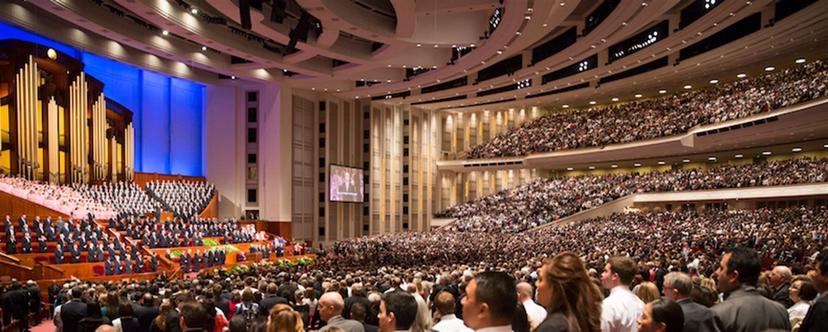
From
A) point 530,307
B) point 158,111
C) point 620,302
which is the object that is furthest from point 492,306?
point 158,111

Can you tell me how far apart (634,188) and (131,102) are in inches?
1039

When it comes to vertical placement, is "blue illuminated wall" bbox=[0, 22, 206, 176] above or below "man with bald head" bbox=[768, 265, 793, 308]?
above

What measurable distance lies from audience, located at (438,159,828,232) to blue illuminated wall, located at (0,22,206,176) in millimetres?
15345

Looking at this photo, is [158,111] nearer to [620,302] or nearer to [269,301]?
[269,301]

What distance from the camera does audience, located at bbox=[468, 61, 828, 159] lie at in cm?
2747

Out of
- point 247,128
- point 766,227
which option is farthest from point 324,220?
point 766,227

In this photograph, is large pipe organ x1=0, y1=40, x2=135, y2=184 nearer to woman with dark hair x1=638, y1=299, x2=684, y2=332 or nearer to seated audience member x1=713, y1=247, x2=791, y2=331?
seated audience member x1=713, y1=247, x2=791, y2=331

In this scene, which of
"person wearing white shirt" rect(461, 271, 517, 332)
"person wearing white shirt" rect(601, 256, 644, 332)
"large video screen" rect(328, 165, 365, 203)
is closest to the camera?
"person wearing white shirt" rect(461, 271, 517, 332)

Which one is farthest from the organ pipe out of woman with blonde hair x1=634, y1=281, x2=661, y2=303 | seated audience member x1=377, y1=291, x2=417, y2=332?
woman with blonde hair x1=634, y1=281, x2=661, y2=303

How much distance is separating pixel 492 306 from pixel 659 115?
3833 centimetres

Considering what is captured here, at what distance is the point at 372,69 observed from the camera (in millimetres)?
35750

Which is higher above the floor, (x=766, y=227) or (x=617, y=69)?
(x=617, y=69)

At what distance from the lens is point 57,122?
26750mm

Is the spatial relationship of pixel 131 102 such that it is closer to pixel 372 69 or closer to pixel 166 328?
pixel 372 69
